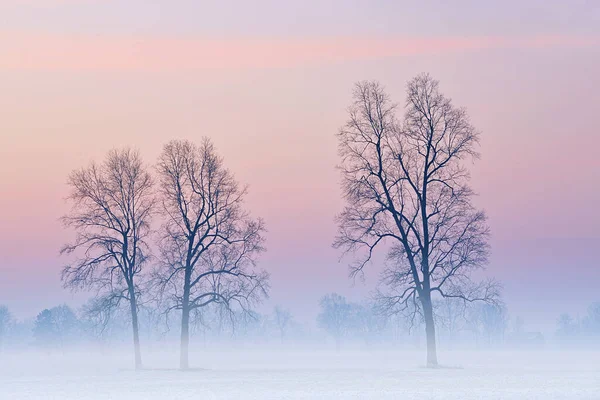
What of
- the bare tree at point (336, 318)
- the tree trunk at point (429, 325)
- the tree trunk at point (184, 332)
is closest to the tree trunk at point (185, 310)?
the tree trunk at point (184, 332)

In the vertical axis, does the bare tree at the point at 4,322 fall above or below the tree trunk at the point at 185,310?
below

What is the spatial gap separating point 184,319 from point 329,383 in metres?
13.9

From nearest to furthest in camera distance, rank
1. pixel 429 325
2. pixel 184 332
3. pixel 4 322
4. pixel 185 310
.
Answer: pixel 429 325
pixel 185 310
pixel 184 332
pixel 4 322

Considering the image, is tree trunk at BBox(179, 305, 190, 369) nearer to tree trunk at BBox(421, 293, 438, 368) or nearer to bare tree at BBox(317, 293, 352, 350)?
tree trunk at BBox(421, 293, 438, 368)

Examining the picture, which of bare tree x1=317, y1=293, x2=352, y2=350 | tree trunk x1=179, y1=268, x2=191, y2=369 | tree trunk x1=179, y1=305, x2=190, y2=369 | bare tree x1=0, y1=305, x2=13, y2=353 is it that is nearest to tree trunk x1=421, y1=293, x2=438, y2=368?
tree trunk x1=179, y1=268, x2=191, y2=369

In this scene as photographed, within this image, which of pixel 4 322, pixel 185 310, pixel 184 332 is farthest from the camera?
pixel 4 322

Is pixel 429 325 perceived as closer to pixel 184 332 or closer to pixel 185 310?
pixel 185 310

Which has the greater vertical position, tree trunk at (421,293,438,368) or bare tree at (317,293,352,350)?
tree trunk at (421,293,438,368)

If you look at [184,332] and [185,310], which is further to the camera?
[184,332]

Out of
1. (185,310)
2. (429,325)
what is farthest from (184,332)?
(429,325)

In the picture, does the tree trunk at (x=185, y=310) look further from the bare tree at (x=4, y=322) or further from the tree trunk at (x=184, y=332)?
the bare tree at (x=4, y=322)

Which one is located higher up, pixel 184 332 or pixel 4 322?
pixel 184 332

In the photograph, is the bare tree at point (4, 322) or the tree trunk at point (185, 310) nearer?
the tree trunk at point (185, 310)

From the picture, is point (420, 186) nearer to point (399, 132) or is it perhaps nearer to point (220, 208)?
point (399, 132)
